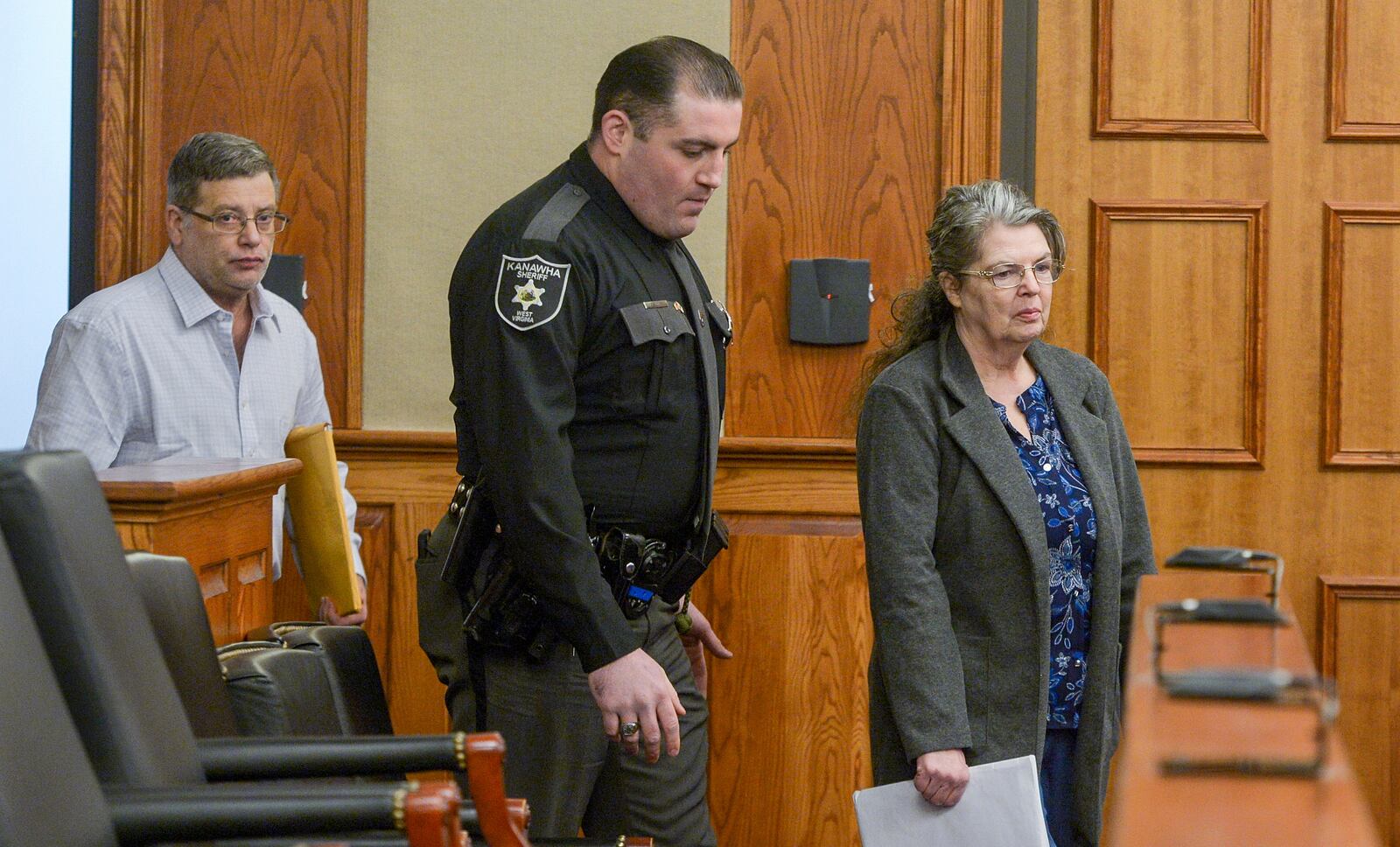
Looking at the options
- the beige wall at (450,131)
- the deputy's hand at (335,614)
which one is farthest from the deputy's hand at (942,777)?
the beige wall at (450,131)

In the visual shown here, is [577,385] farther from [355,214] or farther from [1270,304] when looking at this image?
[1270,304]

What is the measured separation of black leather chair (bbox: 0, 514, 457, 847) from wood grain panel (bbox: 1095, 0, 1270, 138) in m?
2.48

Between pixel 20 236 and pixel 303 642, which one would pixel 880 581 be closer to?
pixel 303 642

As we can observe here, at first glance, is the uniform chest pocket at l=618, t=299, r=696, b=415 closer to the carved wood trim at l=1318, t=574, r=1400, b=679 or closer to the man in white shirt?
the man in white shirt

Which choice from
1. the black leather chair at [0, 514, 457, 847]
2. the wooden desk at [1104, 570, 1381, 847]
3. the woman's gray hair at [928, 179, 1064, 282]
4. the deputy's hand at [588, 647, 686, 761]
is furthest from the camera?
A: the woman's gray hair at [928, 179, 1064, 282]

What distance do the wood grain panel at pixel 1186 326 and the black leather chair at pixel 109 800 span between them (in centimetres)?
232

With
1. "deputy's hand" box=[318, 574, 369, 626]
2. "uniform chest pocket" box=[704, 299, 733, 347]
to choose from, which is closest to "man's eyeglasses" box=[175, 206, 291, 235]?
"deputy's hand" box=[318, 574, 369, 626]

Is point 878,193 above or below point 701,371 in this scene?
above

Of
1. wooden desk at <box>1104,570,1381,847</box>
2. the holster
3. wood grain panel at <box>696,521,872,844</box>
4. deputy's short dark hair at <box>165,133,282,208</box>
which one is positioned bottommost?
wood grain panel at <box>696,521,872,844</box>

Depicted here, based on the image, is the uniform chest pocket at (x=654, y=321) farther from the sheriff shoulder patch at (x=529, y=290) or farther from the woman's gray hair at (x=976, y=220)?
the woman's gray hair at (x=976, y=220)

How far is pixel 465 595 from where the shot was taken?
6.96 feet

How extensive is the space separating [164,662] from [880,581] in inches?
37.5

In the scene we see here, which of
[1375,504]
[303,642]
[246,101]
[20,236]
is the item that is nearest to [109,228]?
[20,236]

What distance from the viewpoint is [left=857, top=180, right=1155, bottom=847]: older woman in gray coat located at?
203 centimetres
